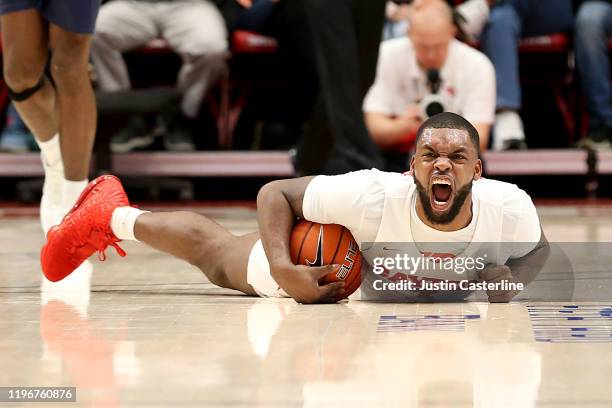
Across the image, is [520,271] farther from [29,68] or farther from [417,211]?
[29,68]

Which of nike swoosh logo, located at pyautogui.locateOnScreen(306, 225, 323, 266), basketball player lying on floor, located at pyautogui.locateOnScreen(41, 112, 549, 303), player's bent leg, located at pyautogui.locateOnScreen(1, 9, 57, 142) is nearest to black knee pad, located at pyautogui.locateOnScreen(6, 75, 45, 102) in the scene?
player's bent leg, located at pyautogui.locateOnScreen(1, 9, 57, 142)

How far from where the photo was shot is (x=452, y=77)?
6.43 m

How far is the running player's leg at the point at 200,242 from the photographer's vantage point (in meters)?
3.64

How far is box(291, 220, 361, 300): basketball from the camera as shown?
335 centimetres

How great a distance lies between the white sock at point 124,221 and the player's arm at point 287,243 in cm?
53

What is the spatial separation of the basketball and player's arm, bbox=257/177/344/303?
3 centimetres

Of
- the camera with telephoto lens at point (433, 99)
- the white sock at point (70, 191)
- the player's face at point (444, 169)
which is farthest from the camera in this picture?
the camera with telephoto lens at point (433, 99)

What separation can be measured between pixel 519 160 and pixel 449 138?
165 inches

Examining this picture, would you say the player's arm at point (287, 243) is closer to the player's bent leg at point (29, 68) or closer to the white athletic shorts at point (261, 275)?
the white athletic shorts at point (261, 275)

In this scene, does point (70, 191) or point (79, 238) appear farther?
point (70, 191)

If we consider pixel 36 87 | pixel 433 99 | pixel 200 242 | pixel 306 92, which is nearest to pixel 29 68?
pixel 36 87

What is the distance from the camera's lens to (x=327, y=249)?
3348mm

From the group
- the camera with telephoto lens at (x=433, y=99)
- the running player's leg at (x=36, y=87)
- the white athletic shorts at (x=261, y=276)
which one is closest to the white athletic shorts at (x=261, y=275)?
the white athletic shorts at (x=261, y=276)

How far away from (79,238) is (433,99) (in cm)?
294
